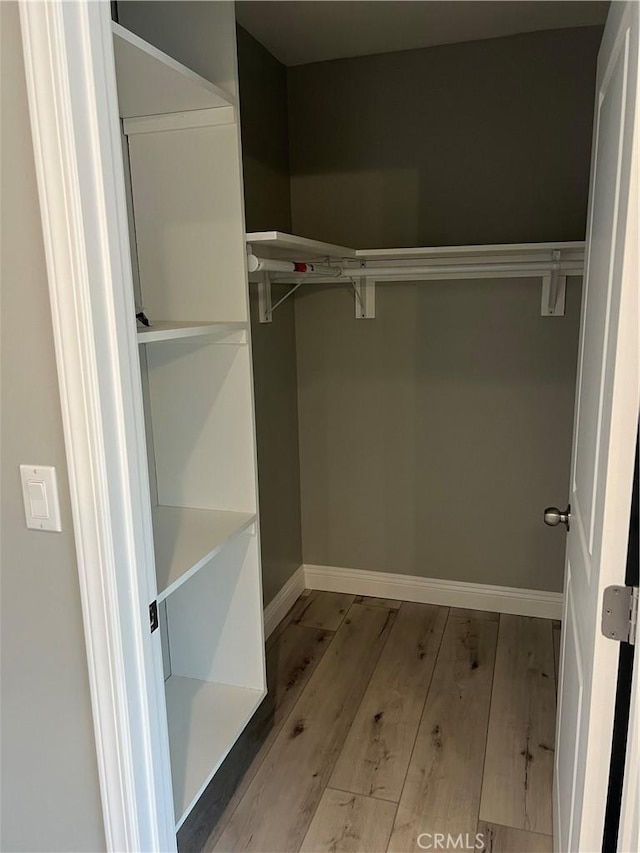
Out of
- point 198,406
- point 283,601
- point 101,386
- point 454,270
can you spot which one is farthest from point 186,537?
point 454,270

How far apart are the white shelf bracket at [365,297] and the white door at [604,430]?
1.41m

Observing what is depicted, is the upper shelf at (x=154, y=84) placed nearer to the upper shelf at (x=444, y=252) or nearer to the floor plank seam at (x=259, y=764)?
the upper shelf at (x=444, y=252)

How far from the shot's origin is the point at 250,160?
2502 mm

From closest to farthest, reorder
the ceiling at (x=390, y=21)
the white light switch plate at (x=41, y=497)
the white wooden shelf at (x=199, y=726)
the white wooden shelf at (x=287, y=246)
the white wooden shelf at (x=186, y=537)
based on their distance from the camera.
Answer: the white light switch plate at (x=41, y=497) → the white wooden shelf at (x=186, y=537) → the white wooden shelf at (x=199, y=726) → the white wooden shelf at (x=287, y=246) → the ceiling at (x=390, y=21)

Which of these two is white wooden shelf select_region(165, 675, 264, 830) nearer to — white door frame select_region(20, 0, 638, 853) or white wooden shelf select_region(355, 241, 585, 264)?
white door frame select_region(20, 0, 638, 853)

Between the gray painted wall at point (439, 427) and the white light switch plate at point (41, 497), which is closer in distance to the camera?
the white light switch plate at point (41, 497)

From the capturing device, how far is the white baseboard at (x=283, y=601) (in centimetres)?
284

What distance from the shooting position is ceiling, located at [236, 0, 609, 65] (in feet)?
7.26

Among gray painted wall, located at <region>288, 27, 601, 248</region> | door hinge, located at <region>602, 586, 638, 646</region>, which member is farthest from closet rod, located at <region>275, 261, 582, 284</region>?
door hinge, located at <region>602, 586, 638, 646</region>

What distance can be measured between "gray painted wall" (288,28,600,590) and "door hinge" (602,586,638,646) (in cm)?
182

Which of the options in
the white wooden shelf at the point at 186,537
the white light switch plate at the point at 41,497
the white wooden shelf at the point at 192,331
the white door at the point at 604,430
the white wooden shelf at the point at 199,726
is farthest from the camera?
the white wooden shelf at the point at 199,726

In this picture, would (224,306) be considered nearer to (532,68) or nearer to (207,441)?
(207,441)

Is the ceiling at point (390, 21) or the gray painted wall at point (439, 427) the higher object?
the ceiling at point (390, 21)

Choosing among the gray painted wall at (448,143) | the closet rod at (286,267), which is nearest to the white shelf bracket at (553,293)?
the gray painted wall at (448,143)
